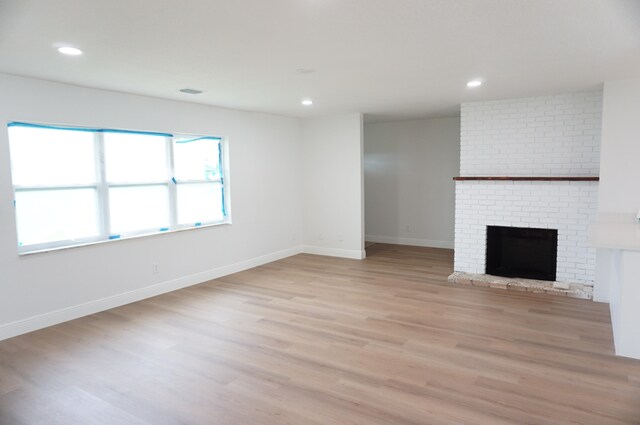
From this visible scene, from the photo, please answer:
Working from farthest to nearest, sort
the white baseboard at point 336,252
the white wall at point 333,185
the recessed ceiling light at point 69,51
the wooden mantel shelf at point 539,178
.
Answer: the white baseboard at point 336,252 → the white wall at point 333,185 → the wooden mantel shelf at point 539,178 → the recessed ceiling light at point 69,51

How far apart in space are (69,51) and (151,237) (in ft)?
8.12

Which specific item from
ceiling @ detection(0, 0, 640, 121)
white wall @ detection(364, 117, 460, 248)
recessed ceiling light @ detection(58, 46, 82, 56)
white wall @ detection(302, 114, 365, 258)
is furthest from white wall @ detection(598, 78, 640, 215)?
recessed ceiling light @ detection(58, 46, 82, 56)

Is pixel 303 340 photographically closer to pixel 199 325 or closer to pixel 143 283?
pixel 199 325

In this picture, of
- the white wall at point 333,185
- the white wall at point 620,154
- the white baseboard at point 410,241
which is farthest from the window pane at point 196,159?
the white wall at point 620,154

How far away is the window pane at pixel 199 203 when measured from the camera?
5.46m

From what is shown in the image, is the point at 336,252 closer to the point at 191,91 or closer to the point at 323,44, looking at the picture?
the point at 191,91

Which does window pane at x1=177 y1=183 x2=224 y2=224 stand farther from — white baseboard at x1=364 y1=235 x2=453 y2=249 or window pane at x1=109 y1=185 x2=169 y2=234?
white baseboard at x1=364 y1=235 x2=453 y2=249

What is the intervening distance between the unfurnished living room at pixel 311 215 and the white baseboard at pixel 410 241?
2.89ft

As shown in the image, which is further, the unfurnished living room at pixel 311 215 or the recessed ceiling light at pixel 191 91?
the recessed ceiling light at pixel 191 91

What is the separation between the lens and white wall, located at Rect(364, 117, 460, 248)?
295 inches

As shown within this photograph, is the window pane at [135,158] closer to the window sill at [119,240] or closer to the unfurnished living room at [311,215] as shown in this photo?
the unfurnished living room at [311,215]

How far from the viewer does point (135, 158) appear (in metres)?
4.85

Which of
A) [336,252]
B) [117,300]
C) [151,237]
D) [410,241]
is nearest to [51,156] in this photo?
[151,237]

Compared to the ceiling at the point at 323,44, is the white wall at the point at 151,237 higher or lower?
lower
